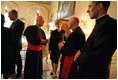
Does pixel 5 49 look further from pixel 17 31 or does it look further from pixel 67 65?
pixel 67 65

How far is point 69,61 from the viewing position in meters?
1.94

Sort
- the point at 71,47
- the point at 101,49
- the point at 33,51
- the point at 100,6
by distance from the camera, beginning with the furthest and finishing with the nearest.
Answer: the point at 33,51
the point at 71,47
the point at 100,6
the point at 101,49

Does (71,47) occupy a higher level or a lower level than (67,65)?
higher

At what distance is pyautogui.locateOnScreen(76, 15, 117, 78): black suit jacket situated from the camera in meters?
1.03

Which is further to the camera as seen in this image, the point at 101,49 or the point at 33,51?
the point at 33,51

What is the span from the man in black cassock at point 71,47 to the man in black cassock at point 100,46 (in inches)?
24.0

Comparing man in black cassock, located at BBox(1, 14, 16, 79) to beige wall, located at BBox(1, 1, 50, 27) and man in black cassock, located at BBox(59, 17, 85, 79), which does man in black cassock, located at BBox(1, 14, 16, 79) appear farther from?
beige wall, located at BBox(1, 1, 50, 27)

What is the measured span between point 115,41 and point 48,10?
9669 millimetres

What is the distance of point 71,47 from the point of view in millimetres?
1845

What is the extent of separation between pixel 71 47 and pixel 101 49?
33.6 inches

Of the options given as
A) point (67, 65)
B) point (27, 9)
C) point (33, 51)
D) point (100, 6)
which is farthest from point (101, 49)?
point (27, 9)

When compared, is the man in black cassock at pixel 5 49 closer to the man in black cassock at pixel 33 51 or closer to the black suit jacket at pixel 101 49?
the man in black cassock at pixel 33 51

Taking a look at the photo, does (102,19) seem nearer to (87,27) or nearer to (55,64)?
(55,64)

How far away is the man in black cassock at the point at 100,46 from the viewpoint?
1.03 meters
